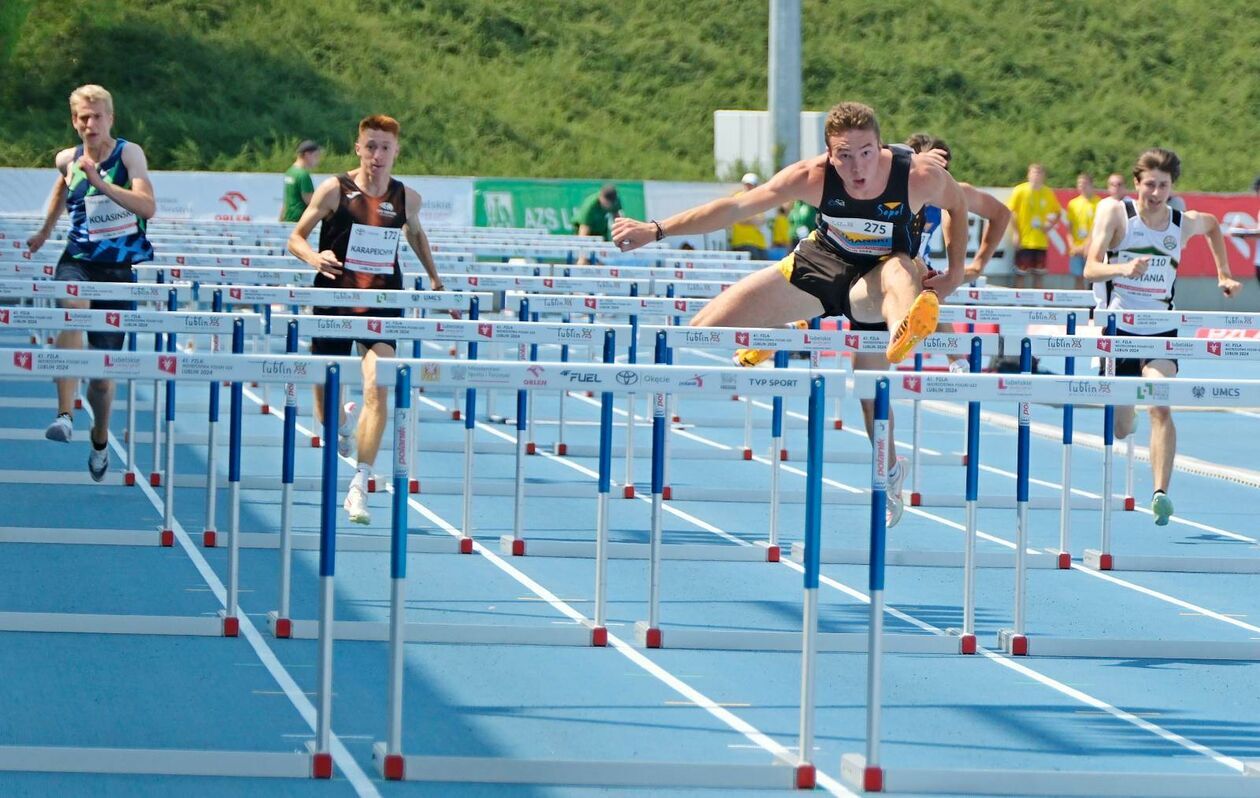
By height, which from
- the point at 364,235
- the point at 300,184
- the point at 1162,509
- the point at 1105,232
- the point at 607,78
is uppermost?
the point at 607,78

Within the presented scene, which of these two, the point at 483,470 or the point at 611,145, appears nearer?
the point at 483,470

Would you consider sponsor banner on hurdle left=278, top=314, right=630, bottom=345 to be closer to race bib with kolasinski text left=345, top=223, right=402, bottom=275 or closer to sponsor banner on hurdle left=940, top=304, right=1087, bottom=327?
race bib with kolasinski text left=345, top=223, right=402, bottom=275

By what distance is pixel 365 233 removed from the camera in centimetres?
1000

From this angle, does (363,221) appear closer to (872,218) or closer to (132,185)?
(132,185)

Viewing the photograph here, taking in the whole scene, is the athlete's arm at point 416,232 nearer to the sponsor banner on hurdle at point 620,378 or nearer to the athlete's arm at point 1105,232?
the athlete's arm at point 1105,232

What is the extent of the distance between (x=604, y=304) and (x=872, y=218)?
2.76m

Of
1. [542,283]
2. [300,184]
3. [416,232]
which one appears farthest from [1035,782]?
[300,184]

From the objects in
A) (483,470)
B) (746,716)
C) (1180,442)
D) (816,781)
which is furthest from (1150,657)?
(1180,442)

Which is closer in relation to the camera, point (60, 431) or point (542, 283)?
point (60, 431)

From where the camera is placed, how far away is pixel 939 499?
38.8 feet

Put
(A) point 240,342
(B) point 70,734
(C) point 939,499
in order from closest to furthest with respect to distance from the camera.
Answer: (B) point 70,734
(A) point 240,342
(C) point 939,499

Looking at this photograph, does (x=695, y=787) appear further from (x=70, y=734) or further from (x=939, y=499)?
(x=939, y=499)

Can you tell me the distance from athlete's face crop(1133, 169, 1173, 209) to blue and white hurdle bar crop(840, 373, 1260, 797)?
5328 mm

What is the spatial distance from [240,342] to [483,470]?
4788mm
